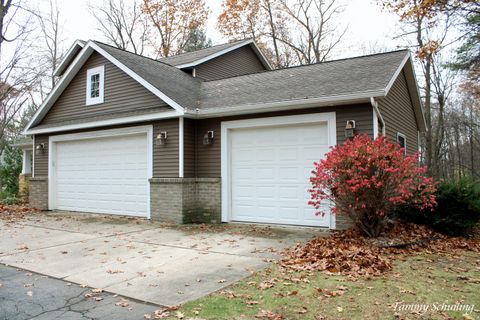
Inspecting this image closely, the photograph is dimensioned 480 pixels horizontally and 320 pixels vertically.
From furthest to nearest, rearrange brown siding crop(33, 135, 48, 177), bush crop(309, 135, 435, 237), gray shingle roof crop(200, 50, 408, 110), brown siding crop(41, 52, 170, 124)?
brown siding crop(33, 135, 48, 177) < brown siding crop(41, 52, 170, 124) < gray shingle roof crop(200, 50, 408, 110) < bush crop(309, 135, 435, 237)

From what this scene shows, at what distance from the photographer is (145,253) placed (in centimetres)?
654

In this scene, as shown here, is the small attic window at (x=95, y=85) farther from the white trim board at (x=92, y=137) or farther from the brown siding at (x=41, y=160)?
the brown siding at (x=41, y=160)

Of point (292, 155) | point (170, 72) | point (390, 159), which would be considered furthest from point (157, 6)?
point (390, 159)

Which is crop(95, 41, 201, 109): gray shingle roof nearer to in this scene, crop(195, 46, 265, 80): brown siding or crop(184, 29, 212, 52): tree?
crop(195, 46, 265, 80): brown siding

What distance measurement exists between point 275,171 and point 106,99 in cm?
598

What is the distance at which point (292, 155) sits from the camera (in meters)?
9.10

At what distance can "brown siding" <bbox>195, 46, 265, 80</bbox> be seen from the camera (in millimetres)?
15008

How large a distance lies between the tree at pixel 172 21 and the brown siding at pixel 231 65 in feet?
38.8

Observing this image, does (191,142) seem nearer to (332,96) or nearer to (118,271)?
(332,96)

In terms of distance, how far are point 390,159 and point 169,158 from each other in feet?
18.7

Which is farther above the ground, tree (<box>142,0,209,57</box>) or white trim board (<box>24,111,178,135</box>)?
tree (<box>142,0,209,57</box>)

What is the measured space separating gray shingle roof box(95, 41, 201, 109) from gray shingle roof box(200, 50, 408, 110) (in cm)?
42

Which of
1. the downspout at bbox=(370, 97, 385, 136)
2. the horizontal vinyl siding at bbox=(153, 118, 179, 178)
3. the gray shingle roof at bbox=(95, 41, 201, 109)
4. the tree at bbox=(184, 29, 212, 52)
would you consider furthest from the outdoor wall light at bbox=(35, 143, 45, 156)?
the tree at bbox=(184, 29, 212, 52)

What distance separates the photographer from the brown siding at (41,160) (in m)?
13.4
